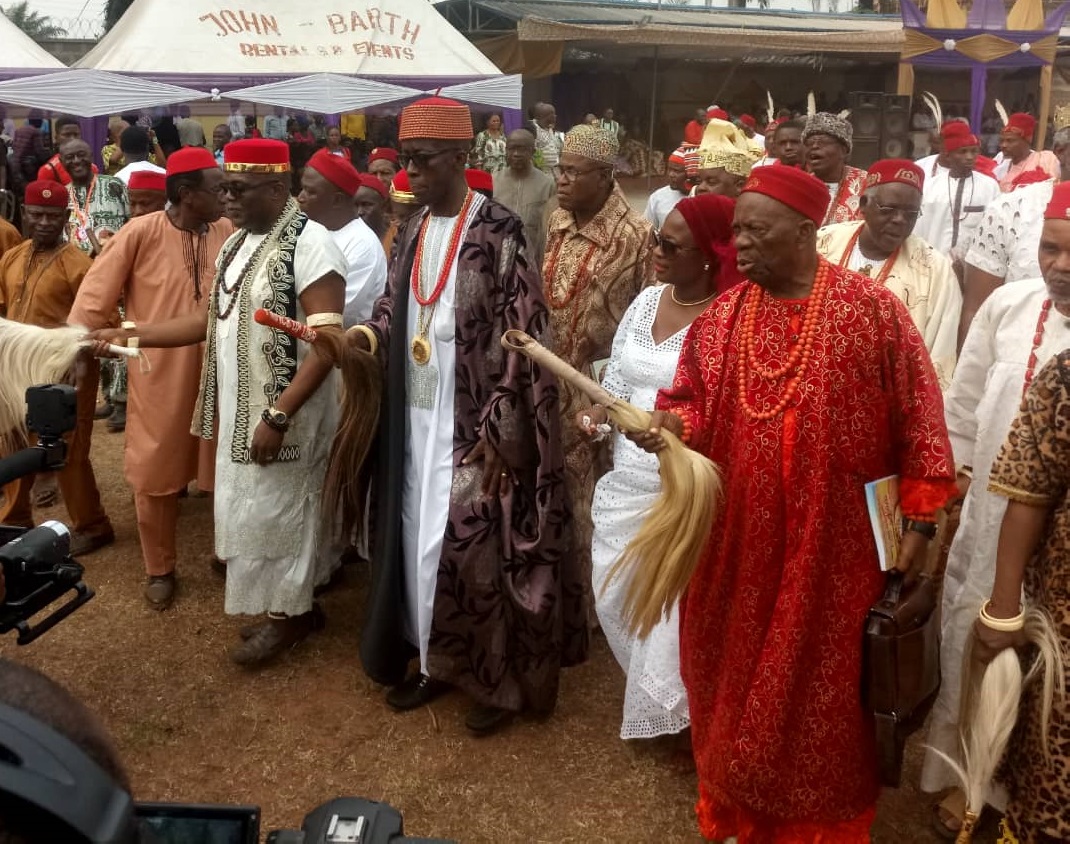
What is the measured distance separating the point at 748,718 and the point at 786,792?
8.7 inches

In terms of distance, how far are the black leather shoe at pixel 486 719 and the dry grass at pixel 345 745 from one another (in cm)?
4

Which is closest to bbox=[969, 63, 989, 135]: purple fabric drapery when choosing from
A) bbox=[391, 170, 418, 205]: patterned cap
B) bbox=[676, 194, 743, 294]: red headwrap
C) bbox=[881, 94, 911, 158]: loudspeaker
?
bbox=[881, 94, 911, 158]: loudspeaker

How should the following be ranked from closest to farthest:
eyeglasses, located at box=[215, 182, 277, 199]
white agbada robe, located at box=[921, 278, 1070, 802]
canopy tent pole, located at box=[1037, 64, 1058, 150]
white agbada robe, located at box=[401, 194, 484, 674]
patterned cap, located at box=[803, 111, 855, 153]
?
white agbada robe, located at box=[921, 278, 1070, 802] < white agbada robe, located at box=[401, 194, 484, 674] < eyeglasses, located at box=[215, 182, 277, 199] < patterned cap, located at box=[803, 111, 855, 153] < canopy tent pole, located at box=[1037, 64, 1058, 150]

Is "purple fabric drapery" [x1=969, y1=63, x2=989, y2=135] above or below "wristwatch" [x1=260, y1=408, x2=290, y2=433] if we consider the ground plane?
above

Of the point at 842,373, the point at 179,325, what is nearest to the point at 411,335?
the point at 179,325

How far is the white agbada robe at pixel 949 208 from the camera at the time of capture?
260 inches

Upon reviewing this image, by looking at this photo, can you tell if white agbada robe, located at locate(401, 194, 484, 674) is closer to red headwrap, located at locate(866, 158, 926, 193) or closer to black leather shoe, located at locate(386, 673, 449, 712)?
black leather shoe, located at locate(386, 673, 449, 712)

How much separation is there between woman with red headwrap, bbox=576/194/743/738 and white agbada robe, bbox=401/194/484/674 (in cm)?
52

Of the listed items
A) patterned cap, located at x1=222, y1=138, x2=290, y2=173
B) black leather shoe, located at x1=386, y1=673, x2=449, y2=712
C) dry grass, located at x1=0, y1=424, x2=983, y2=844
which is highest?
patterned cap, located at x1=222, y1=138, x2=290, y2=173

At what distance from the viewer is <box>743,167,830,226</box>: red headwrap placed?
101 inches

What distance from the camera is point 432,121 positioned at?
3.49 meters

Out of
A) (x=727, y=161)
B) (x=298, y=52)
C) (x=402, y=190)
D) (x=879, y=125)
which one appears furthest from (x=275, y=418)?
(x=879, y=125)

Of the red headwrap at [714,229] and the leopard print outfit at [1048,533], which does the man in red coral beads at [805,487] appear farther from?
the red headwrap at [714,229]

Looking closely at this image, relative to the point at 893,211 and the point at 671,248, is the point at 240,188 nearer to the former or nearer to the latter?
the point at 671,248
